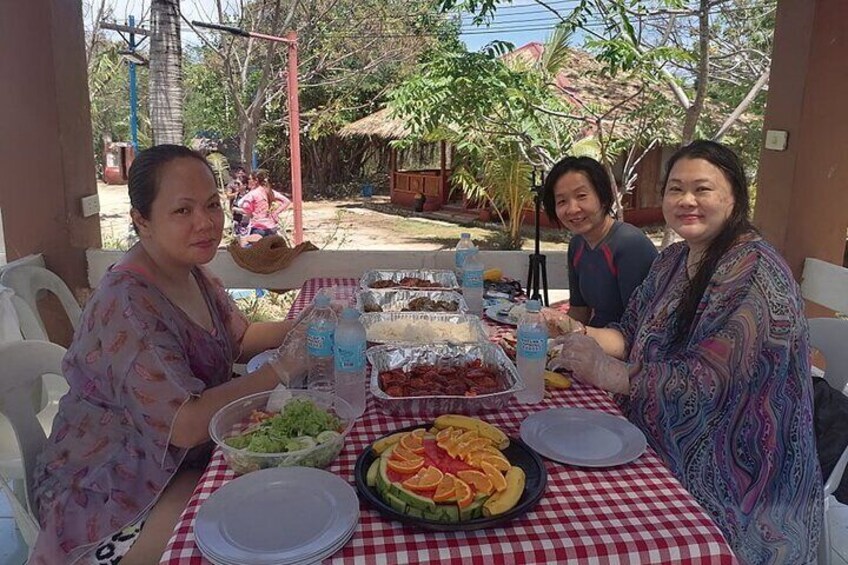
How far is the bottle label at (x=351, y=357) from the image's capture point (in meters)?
1.60

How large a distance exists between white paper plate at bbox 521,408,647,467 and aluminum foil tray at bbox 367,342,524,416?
13cm

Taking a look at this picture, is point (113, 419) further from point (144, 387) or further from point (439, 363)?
point (439, 363)

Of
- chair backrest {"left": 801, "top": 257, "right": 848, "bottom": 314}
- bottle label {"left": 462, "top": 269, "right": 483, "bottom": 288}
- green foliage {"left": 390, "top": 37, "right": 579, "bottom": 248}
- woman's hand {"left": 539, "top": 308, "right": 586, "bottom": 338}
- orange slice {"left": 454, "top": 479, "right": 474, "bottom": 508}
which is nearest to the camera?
orange slice {"left": 454, "top": 479, "right": 474, "bottom": 508}

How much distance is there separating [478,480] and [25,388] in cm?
136

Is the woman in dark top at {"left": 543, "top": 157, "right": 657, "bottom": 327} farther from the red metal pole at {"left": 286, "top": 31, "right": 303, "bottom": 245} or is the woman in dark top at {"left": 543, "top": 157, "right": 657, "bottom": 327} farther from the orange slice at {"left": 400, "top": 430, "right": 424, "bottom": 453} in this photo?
the red metal pole at {"left": 286, "top": 31, "right": 303, "bottom": 245}

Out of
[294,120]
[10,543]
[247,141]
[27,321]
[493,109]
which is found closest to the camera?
[10,543]

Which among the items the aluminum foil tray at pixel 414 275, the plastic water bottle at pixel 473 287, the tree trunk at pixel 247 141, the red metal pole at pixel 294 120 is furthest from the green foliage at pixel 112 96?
the plastic water bottle at pixel 473 287

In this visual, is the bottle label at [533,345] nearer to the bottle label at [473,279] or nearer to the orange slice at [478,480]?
the orange slice at [478,480]

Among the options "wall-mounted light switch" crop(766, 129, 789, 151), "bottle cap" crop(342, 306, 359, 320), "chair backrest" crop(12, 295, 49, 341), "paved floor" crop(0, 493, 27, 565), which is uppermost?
"wall-mounted light switch" crop(766, 129, 789, 151)

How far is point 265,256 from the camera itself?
3707 mm

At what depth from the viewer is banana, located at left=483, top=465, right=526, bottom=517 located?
3.80ft

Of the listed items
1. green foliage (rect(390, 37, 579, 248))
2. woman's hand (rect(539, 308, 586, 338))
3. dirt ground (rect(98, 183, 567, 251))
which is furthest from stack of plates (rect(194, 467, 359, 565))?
dirt ground (rect(98, 183, 567, 251))

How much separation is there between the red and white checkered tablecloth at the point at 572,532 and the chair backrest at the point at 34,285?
7.25 ft

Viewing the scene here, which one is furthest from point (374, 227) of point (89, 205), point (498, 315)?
point (498, 315)
